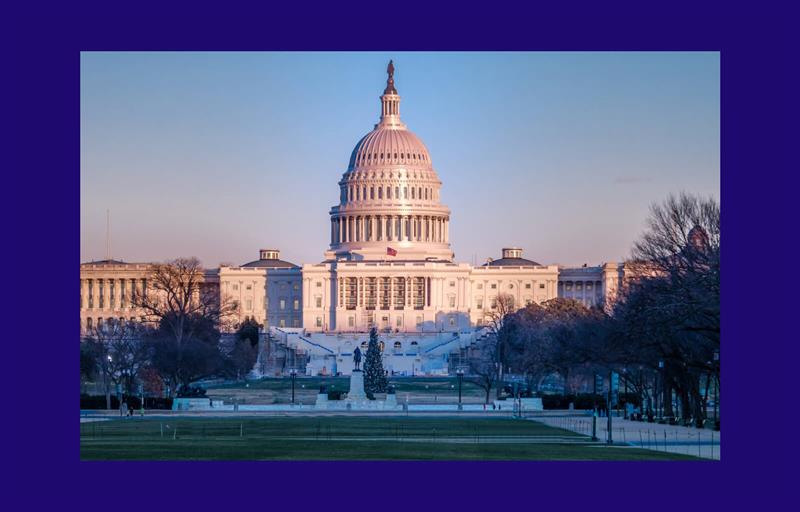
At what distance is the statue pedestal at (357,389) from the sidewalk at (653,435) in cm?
1754

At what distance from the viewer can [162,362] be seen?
10788cm

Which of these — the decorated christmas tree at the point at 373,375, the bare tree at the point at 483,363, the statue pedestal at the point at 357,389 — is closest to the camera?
the statue pedestal at the point at 357,389

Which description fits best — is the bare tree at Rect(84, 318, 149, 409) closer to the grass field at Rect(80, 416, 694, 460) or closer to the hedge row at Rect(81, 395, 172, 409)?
the hedge row at Rect(81, 395, 172, 409)

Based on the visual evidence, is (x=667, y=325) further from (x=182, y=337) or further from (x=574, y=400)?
(x=182, y=337)

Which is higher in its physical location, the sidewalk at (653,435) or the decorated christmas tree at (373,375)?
the decorated christmas tree at (373,375)

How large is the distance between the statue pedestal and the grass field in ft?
62.7

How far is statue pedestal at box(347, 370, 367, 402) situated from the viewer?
99.9 m

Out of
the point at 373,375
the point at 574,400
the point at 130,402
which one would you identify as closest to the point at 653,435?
the point at 574,400

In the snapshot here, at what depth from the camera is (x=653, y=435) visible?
65062 millimetres

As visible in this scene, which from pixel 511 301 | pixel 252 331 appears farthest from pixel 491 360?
pixel 511 301

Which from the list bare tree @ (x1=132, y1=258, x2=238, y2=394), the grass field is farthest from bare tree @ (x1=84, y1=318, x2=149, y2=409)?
the grass field

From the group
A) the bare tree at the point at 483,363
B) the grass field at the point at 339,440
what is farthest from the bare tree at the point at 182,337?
the grass field at the point at 339,440

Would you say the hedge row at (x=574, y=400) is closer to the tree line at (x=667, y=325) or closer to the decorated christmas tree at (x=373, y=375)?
the tree line at (x=667, y=325)

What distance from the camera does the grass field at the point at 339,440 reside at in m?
51.5
